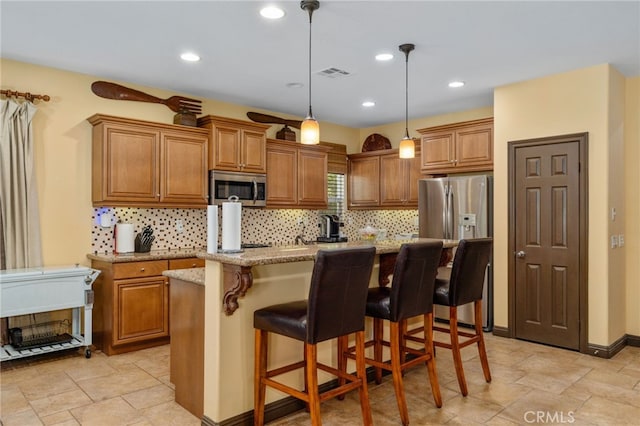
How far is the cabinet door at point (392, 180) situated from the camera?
636 cm

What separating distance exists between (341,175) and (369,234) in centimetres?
365

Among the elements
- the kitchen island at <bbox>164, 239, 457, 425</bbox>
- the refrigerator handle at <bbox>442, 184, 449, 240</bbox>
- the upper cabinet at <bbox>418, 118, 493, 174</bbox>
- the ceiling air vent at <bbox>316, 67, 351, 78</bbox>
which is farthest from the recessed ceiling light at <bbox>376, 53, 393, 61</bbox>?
the kitchen island at <bbox>164, 239, 457, 425</bbox>

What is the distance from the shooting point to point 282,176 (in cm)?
586

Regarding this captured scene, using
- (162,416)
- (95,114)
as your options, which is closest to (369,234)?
(162,416)

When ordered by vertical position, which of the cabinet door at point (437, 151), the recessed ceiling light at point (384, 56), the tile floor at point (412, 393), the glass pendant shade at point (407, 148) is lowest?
the tile floor at point (412, 393)

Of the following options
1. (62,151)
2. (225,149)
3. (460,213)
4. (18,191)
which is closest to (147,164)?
(62,151)

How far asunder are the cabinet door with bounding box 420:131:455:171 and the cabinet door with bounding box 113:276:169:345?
348cm

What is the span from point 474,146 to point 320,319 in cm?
368

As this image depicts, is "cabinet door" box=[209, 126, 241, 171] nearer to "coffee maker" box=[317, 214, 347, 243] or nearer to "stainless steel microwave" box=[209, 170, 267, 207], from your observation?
"stainless steel microwave" box=[209, 170, 267, 207]

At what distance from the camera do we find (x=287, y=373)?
2.95 meters

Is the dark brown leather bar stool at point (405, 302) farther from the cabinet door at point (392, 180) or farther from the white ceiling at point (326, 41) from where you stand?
the cabinet door at point (392, 180)

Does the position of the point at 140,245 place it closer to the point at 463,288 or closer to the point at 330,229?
the point at 330,229

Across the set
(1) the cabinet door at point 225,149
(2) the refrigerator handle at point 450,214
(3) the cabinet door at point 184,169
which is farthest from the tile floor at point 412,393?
(1) the cabinet door at point 225,149

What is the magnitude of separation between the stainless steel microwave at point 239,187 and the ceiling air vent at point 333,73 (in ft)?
5.08
